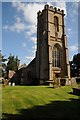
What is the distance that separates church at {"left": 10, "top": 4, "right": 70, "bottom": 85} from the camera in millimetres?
42881

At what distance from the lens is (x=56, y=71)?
43.7 meters

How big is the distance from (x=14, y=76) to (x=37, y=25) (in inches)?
547

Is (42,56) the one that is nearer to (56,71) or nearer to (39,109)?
(56,71)

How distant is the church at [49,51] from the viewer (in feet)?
141

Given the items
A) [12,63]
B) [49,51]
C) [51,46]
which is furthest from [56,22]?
[12,63]

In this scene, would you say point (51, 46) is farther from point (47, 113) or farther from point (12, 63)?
point (12, 63)

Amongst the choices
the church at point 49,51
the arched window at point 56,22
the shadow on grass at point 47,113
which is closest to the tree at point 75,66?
the church at point 49,51

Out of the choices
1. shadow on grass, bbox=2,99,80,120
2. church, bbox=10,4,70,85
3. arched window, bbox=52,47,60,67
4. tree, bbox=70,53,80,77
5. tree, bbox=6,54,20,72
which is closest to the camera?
shadow on grass, bbox=2,99,80,120

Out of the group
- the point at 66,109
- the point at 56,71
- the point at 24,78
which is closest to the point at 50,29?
the point at 56,71

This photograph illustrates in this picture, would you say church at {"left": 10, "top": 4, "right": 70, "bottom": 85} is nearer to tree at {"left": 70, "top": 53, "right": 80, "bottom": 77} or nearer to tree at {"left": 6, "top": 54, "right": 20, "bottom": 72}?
tree at {"left": 70, "top": 53, "right": 80, "bottom": 77}

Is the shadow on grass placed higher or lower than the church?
lower

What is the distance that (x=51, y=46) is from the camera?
144 feet

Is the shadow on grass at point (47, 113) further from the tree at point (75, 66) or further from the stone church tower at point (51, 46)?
the tree at point (75, 66)

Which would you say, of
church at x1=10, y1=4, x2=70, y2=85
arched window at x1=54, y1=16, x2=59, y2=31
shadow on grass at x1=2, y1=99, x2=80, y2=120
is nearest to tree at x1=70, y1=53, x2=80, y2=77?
church at x1=10, y1=4, x2=70, y2=85
